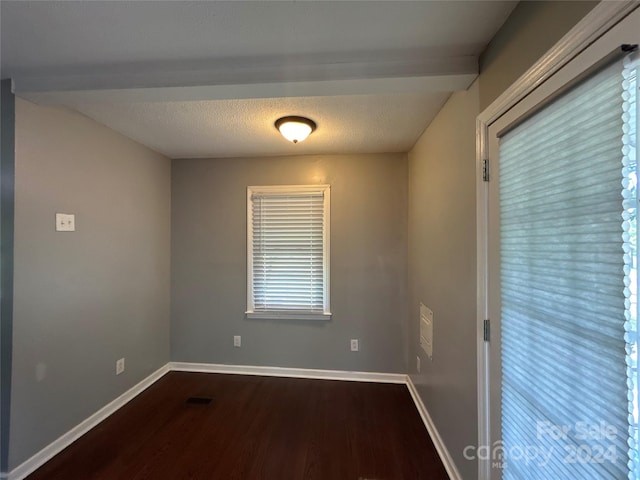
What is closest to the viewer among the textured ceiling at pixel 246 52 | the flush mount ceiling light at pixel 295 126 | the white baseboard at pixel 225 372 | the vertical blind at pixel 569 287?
the vertical blind at pixel 569 287

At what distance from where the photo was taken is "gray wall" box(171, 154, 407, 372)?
2.92 metres

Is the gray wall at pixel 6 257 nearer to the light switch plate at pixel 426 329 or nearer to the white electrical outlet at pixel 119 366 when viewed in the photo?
the white electrical outlet at pixel 119 366

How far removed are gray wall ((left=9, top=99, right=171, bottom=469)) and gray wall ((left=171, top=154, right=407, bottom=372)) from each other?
0.34m

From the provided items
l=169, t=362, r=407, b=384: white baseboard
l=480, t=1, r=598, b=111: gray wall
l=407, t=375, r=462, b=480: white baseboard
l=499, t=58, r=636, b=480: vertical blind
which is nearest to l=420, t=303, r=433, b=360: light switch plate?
l=407, t=375, r=462, b=480: white baseboard

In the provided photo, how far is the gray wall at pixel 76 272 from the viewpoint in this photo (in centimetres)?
171

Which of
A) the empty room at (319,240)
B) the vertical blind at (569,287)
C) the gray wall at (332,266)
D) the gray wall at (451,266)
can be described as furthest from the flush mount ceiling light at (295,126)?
the vertical blind at (569,287)

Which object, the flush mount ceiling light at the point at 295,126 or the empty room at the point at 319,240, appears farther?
the flush mount ceiling light at the point at 295,126

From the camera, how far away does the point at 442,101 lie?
184 cm

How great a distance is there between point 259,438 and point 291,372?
96 cm

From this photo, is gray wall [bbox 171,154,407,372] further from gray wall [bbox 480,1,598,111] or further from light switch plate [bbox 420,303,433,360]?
gray wall [bbox 480,1,598,111]

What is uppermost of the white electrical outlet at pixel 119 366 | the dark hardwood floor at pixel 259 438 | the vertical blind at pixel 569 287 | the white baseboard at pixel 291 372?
the vertical blind at pixel 569 287

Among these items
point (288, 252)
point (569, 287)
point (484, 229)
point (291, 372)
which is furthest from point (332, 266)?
point (569, 287)

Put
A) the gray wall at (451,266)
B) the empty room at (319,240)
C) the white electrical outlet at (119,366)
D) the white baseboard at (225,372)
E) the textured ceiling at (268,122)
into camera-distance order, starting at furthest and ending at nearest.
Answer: the white electrical outlet at (119,366)
the textured ceiling at (268,122)
the white baseboard at (225,372)
the gray wall at (451,266)
the empty room at (319,240)

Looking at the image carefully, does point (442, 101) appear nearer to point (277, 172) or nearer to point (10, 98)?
point (277, 172)
